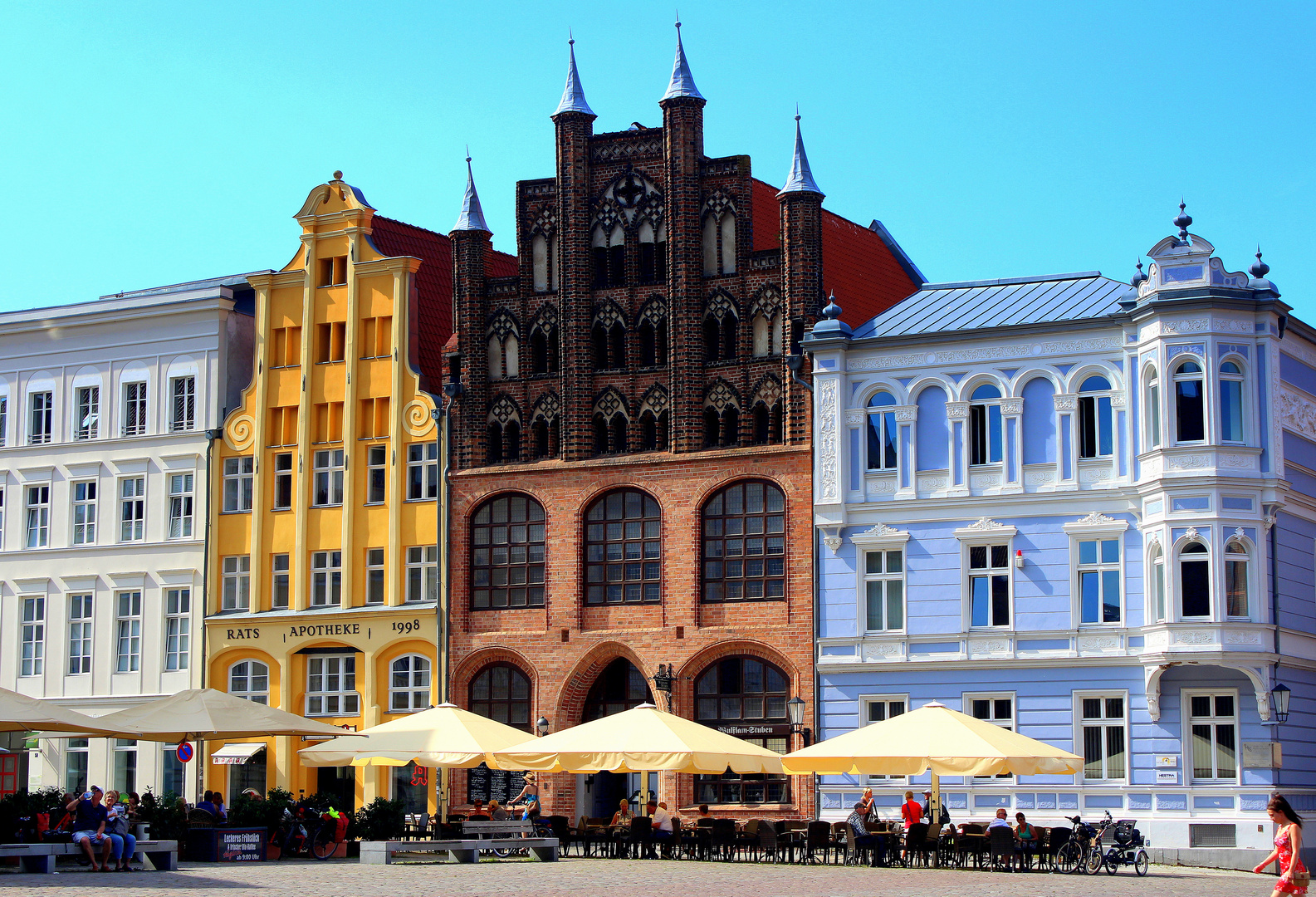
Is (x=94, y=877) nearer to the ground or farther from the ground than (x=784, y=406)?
nearer to the ground

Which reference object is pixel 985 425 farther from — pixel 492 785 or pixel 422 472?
pixel 492 785

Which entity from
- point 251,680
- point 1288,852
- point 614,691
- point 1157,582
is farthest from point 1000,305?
point 1288,852

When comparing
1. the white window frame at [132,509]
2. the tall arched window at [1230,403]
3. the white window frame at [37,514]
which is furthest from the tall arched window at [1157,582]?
the white window frame at [37,514]

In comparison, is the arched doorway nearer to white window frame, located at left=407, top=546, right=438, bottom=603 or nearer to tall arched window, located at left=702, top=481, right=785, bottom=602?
tall arched window, located at left=702, top=481, right=785, bottom=602

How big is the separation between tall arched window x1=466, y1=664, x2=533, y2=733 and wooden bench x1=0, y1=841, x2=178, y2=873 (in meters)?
15.1

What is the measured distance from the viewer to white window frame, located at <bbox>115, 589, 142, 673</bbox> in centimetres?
4931

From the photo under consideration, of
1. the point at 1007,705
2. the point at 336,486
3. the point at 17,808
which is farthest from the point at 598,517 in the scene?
the point at 17,808

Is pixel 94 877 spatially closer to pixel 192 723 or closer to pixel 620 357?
pixel 192 723

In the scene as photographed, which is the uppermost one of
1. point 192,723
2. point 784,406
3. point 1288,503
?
point 784,406

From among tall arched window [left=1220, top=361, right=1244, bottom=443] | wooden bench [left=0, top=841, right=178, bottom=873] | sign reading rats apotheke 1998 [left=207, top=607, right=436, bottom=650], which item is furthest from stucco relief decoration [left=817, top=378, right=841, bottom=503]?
wooden bench [left=0, top=841, right=178, bottom=873]

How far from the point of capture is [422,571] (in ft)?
152

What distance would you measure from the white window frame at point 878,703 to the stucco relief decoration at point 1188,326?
9354 millimetres

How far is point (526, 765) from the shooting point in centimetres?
3372

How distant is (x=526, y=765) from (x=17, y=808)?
28.7 feet
